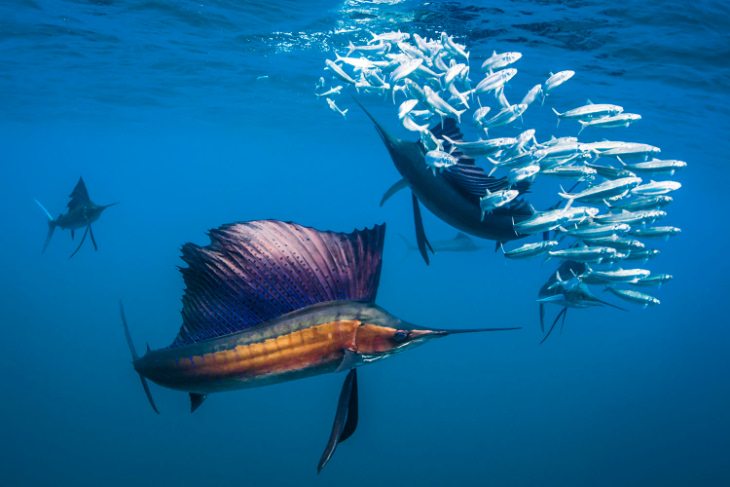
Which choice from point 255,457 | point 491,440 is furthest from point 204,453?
point 491,440

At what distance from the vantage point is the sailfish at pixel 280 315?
5.08 feet

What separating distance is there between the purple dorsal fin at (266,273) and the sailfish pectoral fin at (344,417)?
1.12 ft

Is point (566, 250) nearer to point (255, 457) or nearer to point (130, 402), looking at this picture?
point (255, 457)

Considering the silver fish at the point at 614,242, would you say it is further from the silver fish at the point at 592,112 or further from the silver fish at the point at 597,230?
the silver fish at the point at 592,112

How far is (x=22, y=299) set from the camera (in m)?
→ 18.2

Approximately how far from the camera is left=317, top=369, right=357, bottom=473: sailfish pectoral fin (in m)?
1.58

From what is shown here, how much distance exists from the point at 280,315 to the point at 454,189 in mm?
1820

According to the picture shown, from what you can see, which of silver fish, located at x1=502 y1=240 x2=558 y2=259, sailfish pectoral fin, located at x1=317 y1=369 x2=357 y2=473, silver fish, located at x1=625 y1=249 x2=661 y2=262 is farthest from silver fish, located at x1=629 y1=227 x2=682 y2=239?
sailfish pectoral fin, located at x1=317 y1=369 x2=357 y2=473

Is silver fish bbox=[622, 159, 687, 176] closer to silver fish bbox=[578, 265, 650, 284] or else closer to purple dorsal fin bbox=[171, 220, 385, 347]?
silver fish bbox=[578, 265, 650, 284]

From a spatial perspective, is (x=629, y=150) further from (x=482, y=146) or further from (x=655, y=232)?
(x=482, y=146)

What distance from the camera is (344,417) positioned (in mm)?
1618

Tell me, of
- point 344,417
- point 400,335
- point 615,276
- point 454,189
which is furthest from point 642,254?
point 344,417

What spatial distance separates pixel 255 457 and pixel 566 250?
27.9 ft

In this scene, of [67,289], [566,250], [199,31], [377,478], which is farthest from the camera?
[67,289]
